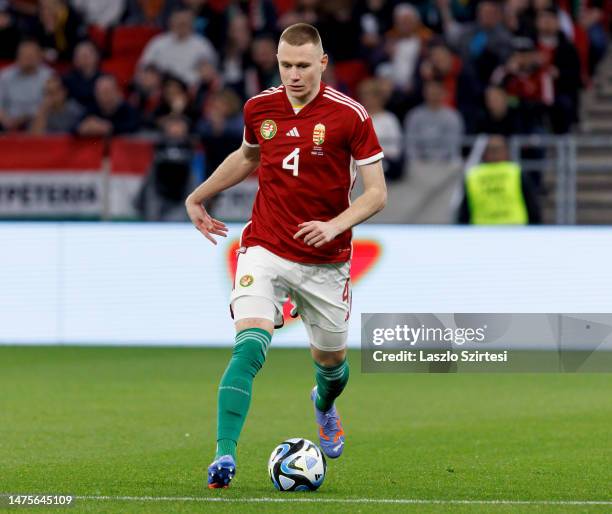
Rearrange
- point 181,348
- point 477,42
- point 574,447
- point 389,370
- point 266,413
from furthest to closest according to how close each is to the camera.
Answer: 1. point 477,42
2. point 181,348
3. point 389,370
4. point 266,413
5. point 574,447

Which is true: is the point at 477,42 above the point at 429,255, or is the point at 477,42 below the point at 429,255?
above

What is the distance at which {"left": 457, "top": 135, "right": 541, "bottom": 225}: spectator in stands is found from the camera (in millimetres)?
16281

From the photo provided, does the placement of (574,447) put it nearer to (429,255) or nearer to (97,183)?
(429,255)

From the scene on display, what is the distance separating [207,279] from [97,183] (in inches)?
71.0

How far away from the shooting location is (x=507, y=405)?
11414 millimetres

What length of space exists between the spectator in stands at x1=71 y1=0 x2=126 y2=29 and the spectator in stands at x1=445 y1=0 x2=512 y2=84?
5078 millimetres

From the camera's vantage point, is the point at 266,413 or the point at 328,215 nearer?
the point at 328,215

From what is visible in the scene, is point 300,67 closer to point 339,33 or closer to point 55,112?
point 55,112

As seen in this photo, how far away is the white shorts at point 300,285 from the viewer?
7.36 metres

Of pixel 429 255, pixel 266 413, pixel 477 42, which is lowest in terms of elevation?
pixel 266 413

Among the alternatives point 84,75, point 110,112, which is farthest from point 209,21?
point 110,112

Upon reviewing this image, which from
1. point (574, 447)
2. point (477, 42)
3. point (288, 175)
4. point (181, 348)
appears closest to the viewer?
point (288, 175)

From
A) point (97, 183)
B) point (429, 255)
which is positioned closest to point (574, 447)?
point (429, 255)

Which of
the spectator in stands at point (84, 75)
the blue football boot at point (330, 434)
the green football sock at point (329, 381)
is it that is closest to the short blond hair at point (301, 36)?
the green football sock at point (329, 381)
